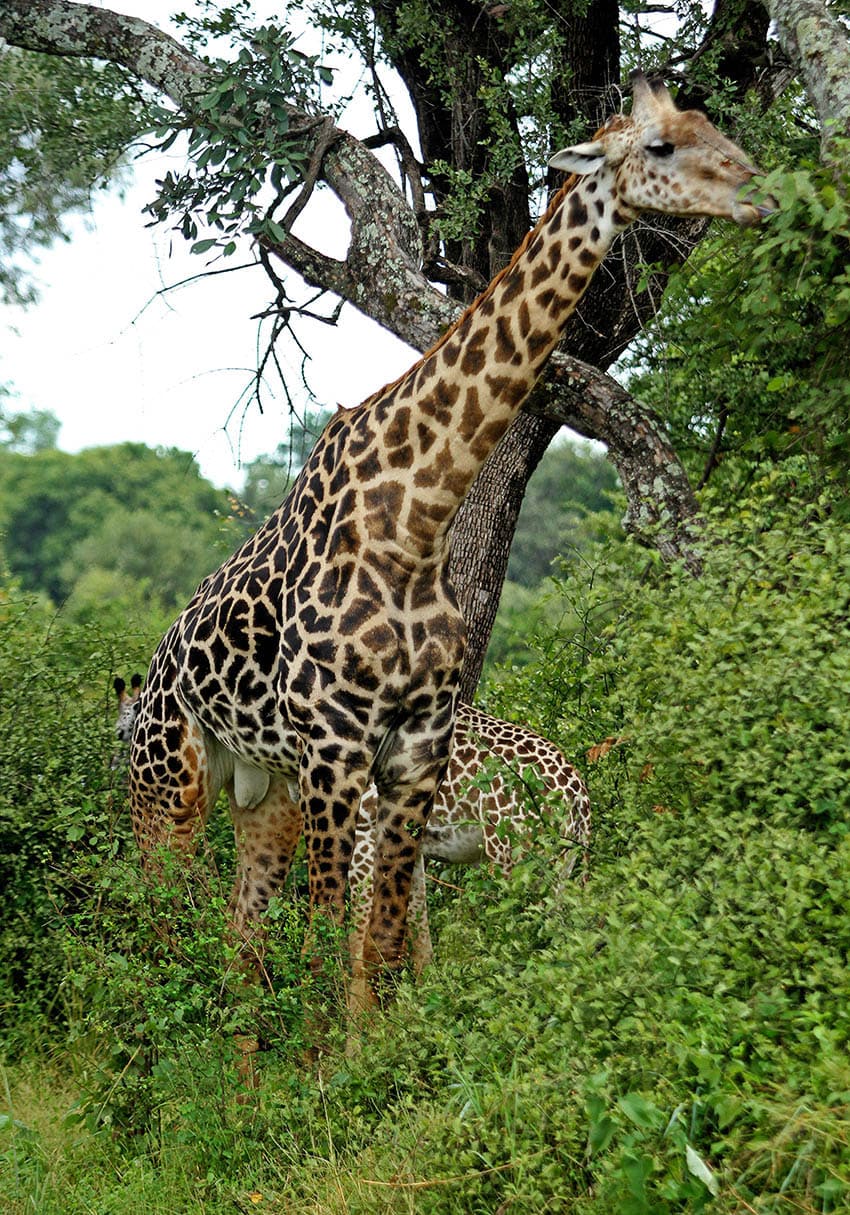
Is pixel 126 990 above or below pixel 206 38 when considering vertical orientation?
below

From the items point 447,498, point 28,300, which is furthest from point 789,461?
point 28,300

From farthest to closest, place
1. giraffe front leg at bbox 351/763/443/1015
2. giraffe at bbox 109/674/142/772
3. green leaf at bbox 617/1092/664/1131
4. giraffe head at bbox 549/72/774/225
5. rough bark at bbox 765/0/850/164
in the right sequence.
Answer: giraffe at bbox 109/674/142/772 → rough bark at bbox 765/0/850/164 → giraffe front leg at bbox 351/763/443/1015 → giraffe head at bbox 549/72/774/225 → green leaf at bbox 617/1092/664/1131

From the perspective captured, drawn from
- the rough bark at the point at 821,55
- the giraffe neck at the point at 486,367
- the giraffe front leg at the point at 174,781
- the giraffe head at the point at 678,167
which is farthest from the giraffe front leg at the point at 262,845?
the rough bark at the point at 821,55

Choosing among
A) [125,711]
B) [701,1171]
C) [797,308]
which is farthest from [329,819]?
[125,711]

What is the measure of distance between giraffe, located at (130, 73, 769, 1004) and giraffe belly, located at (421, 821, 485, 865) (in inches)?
56.6

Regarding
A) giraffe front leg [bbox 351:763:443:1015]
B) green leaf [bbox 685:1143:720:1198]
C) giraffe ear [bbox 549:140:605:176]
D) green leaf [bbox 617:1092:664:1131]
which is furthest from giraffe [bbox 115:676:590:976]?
green leaf [bbox 685:1143:720:1198]

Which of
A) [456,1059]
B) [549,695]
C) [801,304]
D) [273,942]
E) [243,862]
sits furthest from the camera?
[549,695]

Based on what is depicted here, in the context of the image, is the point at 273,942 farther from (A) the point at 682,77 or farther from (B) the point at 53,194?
(B) the point at 53,194

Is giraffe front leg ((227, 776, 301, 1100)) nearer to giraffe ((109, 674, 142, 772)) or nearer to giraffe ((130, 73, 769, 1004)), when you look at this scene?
giraffe ((130, 73, 769, 1004))

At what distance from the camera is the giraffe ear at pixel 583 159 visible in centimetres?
571

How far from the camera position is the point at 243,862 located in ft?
24.8

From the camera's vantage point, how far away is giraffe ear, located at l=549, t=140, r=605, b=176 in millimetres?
5715

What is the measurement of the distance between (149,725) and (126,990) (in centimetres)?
206

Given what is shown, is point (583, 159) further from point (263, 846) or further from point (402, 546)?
point (263, 846)
